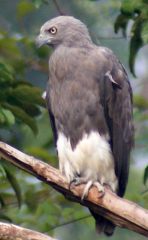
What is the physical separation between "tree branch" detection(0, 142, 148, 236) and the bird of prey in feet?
1.45

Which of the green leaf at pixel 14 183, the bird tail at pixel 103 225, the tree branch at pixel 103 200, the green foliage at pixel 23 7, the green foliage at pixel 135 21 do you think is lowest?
the bird tail at pixel 103 225

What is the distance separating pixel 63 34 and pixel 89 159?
3.57 ft

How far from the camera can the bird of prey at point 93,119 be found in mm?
7883

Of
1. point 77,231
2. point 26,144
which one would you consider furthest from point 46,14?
point 26,144

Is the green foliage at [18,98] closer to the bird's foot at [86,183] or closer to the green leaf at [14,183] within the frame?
the green leaf at [14,183]

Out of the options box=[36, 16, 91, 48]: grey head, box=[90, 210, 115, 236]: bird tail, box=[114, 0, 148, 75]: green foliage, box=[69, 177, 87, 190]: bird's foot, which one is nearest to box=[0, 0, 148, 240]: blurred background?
box=[114, 0, 148, 75]: green foliage

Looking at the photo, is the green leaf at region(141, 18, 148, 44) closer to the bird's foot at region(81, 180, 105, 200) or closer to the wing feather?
the wing feather

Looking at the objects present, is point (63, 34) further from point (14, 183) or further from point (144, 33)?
point (14, 183)

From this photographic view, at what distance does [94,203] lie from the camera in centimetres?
750

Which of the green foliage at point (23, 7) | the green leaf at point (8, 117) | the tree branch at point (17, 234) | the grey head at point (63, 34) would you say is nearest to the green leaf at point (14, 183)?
the green leaf at point (8, 117)

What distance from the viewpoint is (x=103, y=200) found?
7.36 metres

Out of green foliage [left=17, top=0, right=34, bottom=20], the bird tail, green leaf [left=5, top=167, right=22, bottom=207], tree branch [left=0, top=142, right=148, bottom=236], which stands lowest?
the bird tail

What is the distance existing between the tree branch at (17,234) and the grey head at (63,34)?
2.01 meters

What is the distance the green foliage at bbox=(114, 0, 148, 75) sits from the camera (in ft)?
25.7
